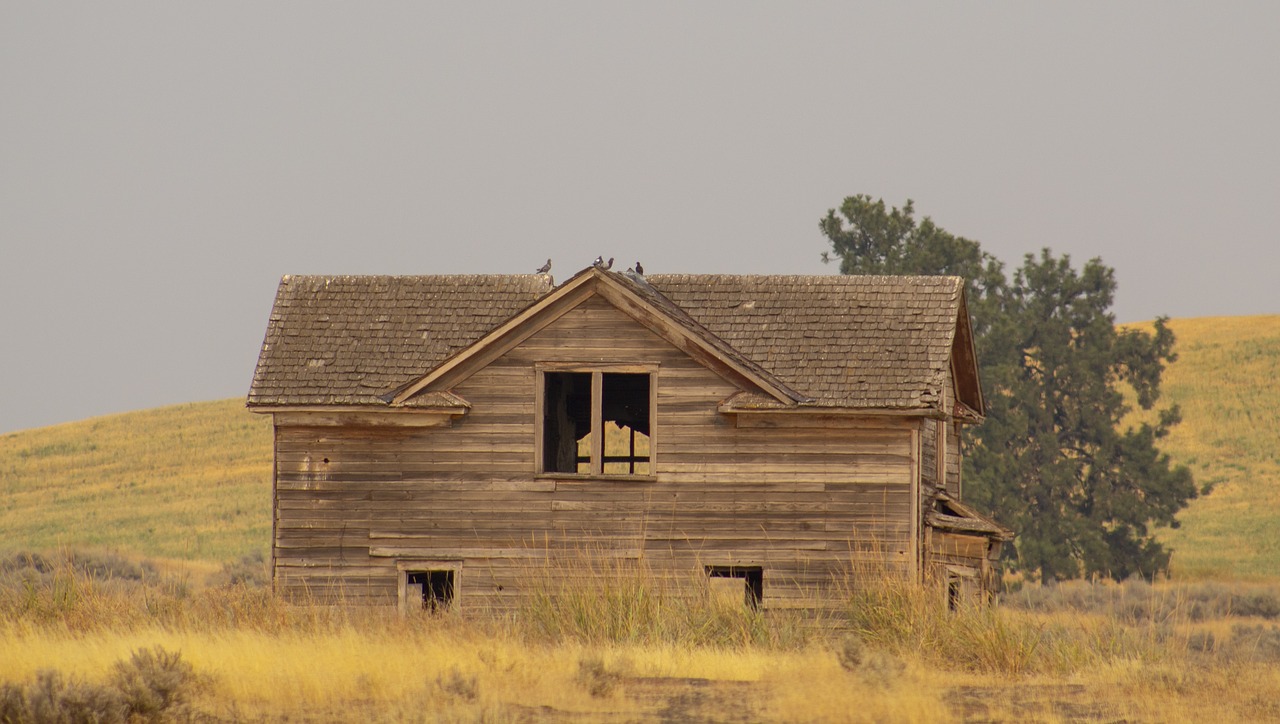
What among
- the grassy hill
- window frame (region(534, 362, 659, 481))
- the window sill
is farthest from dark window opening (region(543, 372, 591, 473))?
the grassy hill

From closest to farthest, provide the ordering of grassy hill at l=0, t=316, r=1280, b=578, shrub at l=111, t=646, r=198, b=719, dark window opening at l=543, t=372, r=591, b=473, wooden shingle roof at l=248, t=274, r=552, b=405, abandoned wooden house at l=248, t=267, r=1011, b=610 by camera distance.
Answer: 1. shrub at l=111, t=646, r=198, b=719
2. abandoned wooden house at l=248, t=267, r=1011, b=610
3. wooden shingle roof at l=248, t=274, r=552, b=405
4. dark window opening at l=543, t=372, r=591, b=473
5. grassy hill at l=0, t=316, r=1280, b=578

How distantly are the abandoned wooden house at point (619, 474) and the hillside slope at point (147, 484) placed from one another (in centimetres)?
2709

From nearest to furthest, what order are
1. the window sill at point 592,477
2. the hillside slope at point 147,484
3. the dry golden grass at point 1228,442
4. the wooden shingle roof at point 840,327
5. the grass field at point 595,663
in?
the grass field at point 595,663, the wooden shingle roof at point 840,327, the window sill at point 592,477, the dry golden grass at point 1228,442, the hillside slope at point 147,484

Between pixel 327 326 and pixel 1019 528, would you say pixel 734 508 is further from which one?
pixel 1019 528

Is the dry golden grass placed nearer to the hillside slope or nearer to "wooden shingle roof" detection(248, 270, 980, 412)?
"wooden shingle roof" detection(248, 270, 980, 412)

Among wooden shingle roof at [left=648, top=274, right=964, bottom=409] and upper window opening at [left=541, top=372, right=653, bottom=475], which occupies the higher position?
wooden shingle roof at [left=648, top=274, right=964, bottom=409]

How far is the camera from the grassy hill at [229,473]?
167ft

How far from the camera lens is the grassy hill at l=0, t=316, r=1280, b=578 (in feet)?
167

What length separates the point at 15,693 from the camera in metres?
11.5

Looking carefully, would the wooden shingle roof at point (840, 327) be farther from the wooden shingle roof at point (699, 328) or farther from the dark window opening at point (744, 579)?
the dark window opening at point (744, 579)

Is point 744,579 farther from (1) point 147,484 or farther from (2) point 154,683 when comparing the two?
(1) point 147,484

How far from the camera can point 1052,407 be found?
133 ft

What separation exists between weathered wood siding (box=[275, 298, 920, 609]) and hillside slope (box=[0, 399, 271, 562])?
27.2 metres

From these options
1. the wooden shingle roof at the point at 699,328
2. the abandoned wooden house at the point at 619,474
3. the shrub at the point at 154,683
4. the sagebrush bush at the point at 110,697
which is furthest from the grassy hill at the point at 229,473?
the sagebrush bush at the point at 110,697
